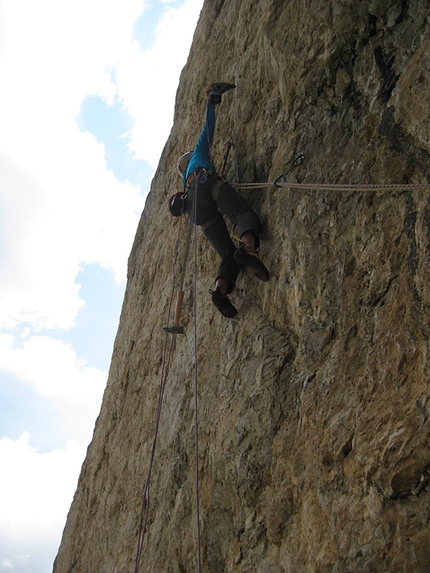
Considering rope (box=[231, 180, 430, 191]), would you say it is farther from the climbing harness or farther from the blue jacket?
the blue jacket

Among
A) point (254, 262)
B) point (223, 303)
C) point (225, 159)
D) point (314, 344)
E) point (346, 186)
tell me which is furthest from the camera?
point (225, 159)

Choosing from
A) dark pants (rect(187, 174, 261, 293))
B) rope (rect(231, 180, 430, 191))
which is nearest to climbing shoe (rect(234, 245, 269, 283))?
dark pants (rect(187, 174, 261, 293))

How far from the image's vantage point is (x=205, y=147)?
17.7 ft

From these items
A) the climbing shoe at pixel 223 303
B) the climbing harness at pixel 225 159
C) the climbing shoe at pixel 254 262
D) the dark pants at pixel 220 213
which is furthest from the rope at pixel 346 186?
the climbing shoe at pixel 223 303

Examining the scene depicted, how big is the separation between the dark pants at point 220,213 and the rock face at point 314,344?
18 cm

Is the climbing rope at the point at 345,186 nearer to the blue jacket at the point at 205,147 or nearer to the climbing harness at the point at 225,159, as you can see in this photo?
the climbing harness at the point at 225,159

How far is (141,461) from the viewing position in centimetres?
527

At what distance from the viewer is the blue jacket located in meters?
5.18

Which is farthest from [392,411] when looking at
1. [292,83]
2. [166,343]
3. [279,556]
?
[166,343]

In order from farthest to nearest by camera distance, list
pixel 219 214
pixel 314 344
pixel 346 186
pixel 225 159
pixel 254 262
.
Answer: pixel 225 159, pixel 219 214, pixel 254 262, pixel 314 344, pixel 346 186

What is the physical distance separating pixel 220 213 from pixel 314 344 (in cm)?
197

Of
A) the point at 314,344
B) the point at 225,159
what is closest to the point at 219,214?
the point at 225,159

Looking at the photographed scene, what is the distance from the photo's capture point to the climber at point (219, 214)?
4.11 metres

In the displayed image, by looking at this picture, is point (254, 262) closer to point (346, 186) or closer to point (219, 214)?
point (346, 186)
